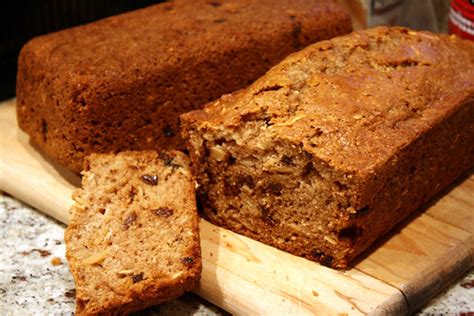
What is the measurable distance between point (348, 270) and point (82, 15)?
1.96 meters

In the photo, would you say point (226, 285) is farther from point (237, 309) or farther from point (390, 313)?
point (390, 313)

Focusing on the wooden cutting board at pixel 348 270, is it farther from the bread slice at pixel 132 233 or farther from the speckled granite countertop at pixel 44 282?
the bread slice at pixel 132 233

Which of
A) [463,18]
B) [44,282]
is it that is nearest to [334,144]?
[44,282]

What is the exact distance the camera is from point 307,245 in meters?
2.57

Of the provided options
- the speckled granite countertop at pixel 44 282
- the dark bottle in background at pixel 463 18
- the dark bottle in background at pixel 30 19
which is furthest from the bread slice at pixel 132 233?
the dark bottle in background at pixel 463 18

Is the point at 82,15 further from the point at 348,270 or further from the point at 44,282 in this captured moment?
the point at 348,270

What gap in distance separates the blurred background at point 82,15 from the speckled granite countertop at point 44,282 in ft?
3.09

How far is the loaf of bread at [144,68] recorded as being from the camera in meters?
2.87

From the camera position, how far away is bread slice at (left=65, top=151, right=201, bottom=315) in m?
2.30

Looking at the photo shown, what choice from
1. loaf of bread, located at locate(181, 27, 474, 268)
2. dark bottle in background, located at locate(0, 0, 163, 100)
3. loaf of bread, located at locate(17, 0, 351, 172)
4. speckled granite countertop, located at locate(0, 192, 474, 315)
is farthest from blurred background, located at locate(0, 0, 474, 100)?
speckled granite countertop, located at locate(0, 192, 474, 315)

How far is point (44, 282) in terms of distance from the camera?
2.58 meters

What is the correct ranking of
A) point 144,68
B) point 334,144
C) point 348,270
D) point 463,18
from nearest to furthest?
1. point 334,144
2. point 348,270
3. point 144,68
4. point 463,18

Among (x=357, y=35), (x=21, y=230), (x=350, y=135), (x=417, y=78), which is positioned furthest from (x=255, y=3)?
(x=21, y=230)

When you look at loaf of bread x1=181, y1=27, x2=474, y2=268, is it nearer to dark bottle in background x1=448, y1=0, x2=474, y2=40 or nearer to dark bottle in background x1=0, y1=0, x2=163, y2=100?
dark bottle in background x1=448, y1=0, x2=474, y2=40
